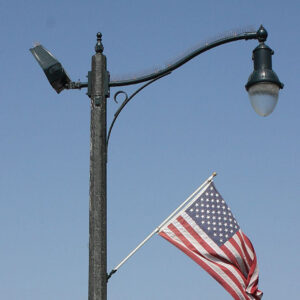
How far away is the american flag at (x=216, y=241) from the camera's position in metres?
9.24

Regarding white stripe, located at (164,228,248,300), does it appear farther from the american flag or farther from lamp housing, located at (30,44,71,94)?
lamp housing, located at (30,44,71,94)

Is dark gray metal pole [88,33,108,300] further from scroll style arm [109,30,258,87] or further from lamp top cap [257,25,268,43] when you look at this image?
lamp top cap [257,25,268,43]

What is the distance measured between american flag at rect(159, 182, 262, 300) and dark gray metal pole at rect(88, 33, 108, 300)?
209cm

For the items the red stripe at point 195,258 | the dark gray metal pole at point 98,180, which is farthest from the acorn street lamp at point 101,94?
the red stripe at point 195,258

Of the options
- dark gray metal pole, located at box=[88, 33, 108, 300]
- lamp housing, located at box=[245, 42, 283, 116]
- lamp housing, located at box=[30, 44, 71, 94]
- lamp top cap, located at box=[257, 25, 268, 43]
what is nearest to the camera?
dark gray metal pole, located at box=[88, 33, 108, 300]

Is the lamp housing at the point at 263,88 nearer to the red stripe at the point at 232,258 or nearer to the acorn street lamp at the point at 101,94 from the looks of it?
the acorn street lamp at the point at 101,94

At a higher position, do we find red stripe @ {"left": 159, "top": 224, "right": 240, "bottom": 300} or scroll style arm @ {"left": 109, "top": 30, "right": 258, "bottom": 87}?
scroll style arm @ {"left": 109, "top": 30, "right": 258, "bottom": 87}

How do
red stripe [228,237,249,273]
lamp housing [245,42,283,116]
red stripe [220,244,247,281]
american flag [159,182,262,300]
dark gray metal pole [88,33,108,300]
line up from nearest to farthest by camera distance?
dark gray metal pole [88,33,108,300] < lamp housing [245,42,283,116] < american flag [159,182,262,300] < red stripe [220,244,247,281] < red stripe [228,237,249,273]

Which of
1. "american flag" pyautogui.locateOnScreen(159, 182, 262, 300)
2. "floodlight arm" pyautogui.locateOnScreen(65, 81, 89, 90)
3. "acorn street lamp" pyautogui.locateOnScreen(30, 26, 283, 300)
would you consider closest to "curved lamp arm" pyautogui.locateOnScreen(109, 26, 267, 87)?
"acorn street lamp" pyautogui.locateOnScreen(30, 26, 283, 300)

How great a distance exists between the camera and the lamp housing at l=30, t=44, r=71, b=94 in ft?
26.3

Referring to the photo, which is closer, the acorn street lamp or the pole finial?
the acorn street lamp

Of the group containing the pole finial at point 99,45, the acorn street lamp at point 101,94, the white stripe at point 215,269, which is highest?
the pole finial at point 99,45

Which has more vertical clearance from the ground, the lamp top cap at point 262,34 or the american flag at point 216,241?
the lamp top cap at point 262,34

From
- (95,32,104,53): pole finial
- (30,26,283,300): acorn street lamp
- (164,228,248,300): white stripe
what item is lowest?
(164,228,248,300): white stripe
